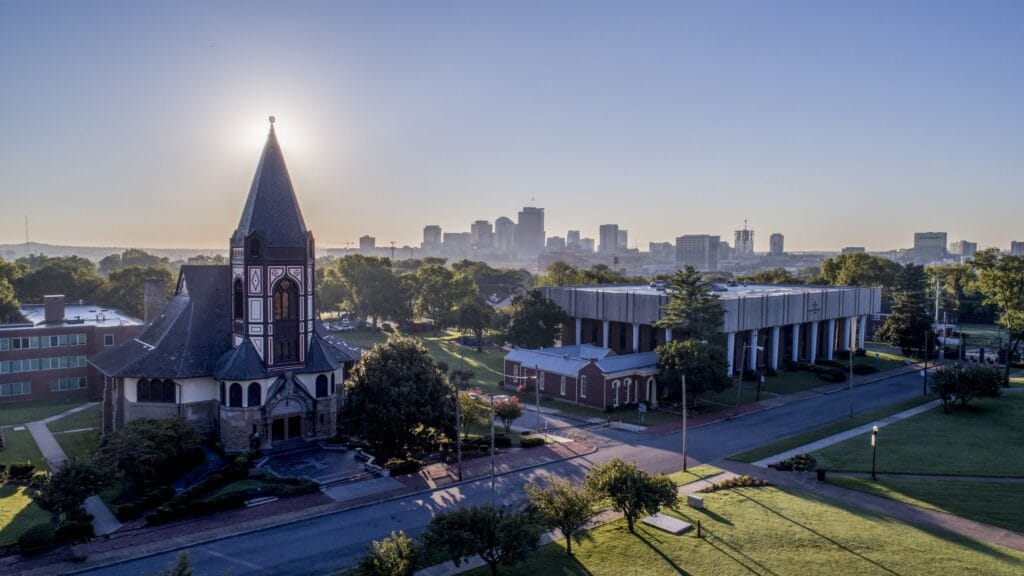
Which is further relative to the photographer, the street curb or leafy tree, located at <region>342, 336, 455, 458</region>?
leafy tree, located at <region>342, 336, 455, 458</region>

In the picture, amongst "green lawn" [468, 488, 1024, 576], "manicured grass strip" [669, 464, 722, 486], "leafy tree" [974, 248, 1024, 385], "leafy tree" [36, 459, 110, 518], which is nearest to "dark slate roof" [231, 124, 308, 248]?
"leafy tree" [36, 459, 110, 518]

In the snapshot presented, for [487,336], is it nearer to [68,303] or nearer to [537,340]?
[537,340]

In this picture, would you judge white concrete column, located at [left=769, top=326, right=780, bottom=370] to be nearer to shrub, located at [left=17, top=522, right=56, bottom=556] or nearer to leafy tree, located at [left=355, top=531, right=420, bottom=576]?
leafy tree, located at [left=355, top=531, right=420, bottom=576]

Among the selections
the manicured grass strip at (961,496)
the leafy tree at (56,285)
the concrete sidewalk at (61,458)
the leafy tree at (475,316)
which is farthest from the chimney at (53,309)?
the manicured grass strip at (961,496)

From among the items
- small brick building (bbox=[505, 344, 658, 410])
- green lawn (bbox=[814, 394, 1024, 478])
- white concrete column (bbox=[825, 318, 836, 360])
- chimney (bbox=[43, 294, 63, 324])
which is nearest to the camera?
green lawn (bbox=[814, 394, 1024, 478])

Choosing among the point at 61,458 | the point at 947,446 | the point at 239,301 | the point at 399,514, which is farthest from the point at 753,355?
the point at 61,458

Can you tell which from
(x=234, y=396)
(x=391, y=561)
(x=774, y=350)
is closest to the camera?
(x=391, y=561)

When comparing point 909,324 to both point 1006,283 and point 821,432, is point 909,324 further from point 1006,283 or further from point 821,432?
point 821,432

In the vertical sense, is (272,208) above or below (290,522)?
above
